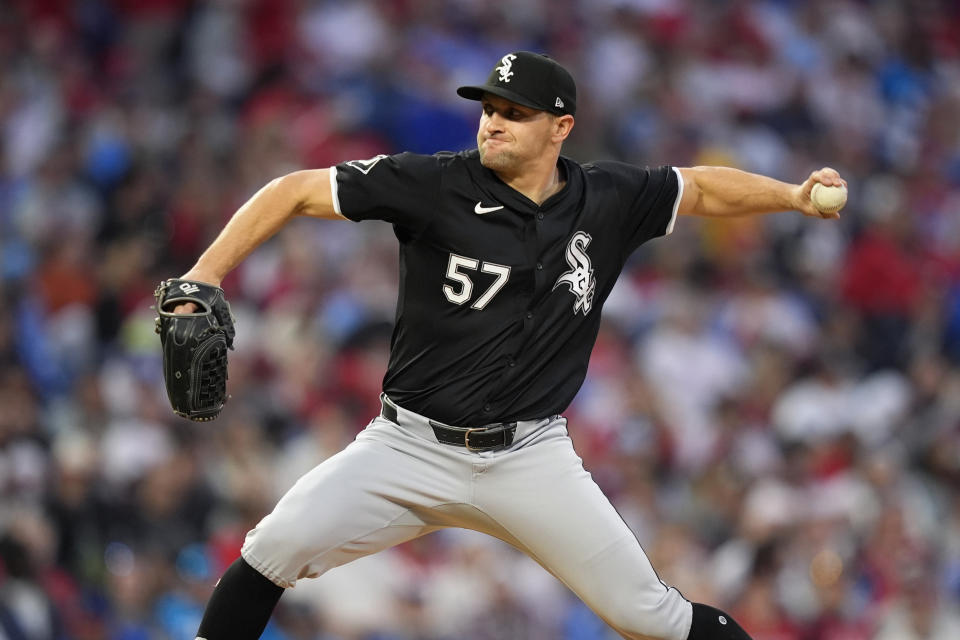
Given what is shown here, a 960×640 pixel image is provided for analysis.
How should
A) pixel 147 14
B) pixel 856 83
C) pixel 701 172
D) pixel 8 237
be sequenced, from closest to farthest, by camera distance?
1. pixel 701 172
2. pixel 8 237
3. pixel 147 14
4. pixel 856 83

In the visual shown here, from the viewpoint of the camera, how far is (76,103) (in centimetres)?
956

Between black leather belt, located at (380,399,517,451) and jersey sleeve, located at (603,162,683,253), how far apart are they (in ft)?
2.50

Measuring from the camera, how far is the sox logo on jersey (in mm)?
4461

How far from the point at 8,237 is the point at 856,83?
22.2 feet

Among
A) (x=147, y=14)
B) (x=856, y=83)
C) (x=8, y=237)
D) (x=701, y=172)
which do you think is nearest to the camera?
(x=701, y=172)

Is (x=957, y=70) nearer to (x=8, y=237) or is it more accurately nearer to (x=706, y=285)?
(x=706, y=285)

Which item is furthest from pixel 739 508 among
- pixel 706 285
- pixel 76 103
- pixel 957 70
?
pixel 957 70

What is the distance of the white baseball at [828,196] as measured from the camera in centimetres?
441

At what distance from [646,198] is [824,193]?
56 centimetres

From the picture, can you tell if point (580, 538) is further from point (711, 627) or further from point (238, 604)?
point (238, 604)

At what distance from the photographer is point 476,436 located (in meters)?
4.36

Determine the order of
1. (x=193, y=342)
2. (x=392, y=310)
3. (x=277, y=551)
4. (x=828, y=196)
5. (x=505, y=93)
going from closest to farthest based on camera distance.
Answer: (x=193, y=342) → (x=277, y=551) → (x=505, y=93) → (x=828, y=196) → (x=392, y=310)

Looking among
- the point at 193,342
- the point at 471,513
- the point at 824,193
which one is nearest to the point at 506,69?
the point at 824,193

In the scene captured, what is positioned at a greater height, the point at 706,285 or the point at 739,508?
the point at 706,285
